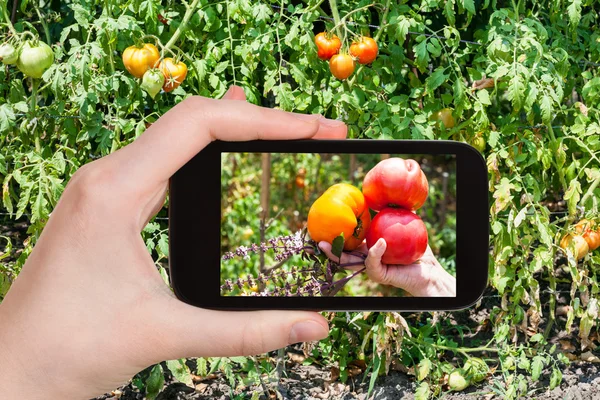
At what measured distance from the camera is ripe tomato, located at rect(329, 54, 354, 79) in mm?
2180

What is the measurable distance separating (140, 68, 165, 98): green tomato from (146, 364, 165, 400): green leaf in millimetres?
826

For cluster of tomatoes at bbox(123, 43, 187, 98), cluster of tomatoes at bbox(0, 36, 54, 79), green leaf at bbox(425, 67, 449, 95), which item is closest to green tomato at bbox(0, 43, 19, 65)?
cluster of tomatoes at bbox(0, 36, 54, 79)

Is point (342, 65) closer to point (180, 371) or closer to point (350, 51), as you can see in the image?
point (350, 51)

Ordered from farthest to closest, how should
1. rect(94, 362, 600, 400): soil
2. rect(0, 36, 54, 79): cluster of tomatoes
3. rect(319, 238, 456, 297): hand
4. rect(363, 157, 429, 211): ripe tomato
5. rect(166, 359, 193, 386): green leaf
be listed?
rect(94, 362, 600, 400): soil → rect(166, 359, 193, 386): green leaf → rect(0, 36, 54, 79): cluster of tomatoes → rect(363, 157, 429, 211): ripe tomato → rect(319, 238, 456, 297): hand

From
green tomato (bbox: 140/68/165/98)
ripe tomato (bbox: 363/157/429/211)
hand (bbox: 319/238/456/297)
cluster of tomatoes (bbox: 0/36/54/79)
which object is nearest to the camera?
hand (bbox: 319/238/456/297)

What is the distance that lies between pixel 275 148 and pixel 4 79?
1647mm

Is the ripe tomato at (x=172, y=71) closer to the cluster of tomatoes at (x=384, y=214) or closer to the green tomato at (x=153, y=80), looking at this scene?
the green tomato at (x=153, y=80)

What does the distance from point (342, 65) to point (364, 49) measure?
104 millimetres

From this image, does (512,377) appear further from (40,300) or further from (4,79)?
(4,79)

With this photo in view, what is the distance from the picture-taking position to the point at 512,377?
2.48 m

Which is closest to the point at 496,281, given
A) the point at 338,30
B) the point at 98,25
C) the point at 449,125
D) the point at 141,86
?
the point at 449,125

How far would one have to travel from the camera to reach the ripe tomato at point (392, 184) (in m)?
1.44

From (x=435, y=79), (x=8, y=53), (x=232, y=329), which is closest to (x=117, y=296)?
(x=232, y=329)

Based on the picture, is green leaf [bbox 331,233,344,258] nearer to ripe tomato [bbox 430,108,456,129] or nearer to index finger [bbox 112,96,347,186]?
index finger [bbox 112,96,347,186]
